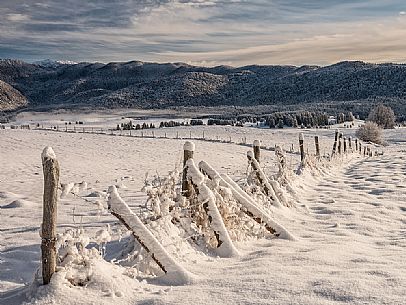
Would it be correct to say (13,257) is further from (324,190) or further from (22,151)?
(22,151)

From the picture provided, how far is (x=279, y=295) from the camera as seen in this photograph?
4.27 meters

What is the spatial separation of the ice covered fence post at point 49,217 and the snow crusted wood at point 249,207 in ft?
8.71

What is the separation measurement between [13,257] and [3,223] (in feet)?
7.17

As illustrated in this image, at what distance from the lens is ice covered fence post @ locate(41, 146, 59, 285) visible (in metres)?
4.05

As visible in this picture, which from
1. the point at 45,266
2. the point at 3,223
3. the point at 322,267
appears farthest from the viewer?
the point at 3,223

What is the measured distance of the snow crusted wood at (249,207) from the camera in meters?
6.43

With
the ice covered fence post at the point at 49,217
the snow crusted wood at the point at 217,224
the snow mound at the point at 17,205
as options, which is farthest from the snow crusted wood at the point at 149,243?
Answer: the snow mound at the point at 17,205

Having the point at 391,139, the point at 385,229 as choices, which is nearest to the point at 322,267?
the point at 385,229

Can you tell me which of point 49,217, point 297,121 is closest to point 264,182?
point 49,217

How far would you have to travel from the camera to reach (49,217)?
409cm

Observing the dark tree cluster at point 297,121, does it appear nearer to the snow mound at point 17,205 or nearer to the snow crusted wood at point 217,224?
the snow mound at point 17,205

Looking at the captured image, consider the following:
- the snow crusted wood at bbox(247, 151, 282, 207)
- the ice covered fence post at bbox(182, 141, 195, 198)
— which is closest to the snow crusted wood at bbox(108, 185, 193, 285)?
the ice covered fence post at bbox(182, 141, 195, 198)

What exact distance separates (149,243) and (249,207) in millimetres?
2116

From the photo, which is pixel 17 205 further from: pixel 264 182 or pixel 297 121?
pixel 297 121
